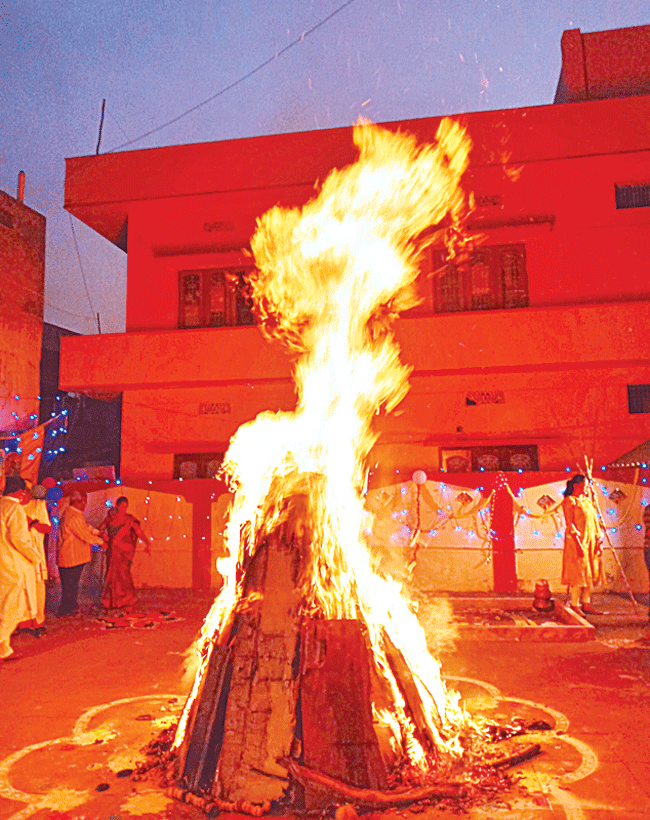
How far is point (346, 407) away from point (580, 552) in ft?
17.7

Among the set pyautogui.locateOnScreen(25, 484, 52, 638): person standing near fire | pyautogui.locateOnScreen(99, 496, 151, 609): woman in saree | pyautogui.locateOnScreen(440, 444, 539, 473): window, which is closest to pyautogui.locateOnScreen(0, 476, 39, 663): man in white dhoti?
pyautogui.locateOnScreen(25, 484, 52, 638): person standing near fire

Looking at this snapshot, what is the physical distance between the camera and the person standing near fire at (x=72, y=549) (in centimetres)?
1095

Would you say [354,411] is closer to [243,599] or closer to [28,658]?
[243,599]

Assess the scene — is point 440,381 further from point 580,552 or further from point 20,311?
point 20,311

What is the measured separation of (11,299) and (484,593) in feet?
44.7

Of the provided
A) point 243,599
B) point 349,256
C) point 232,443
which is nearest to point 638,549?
point 349,256

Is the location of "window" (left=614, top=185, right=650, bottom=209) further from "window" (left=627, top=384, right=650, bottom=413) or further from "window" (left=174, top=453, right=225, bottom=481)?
"window" (left=174, top=453, right=225, bottom=481)

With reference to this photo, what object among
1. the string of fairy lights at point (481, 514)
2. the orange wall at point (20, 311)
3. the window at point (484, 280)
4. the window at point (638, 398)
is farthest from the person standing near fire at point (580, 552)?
the orange wall at point (20, 311)

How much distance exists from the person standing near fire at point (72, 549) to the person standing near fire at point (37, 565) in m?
1.62

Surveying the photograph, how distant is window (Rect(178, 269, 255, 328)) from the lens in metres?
16.8

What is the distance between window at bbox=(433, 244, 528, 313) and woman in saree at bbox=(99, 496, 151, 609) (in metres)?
8.91

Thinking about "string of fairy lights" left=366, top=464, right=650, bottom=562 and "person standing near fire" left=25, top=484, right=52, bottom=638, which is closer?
"person standing near fire" left=25, top=484, right=52, bottom=638

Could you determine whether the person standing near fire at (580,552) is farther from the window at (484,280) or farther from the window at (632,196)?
the window at (632,196)

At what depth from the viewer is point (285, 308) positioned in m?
17.5
